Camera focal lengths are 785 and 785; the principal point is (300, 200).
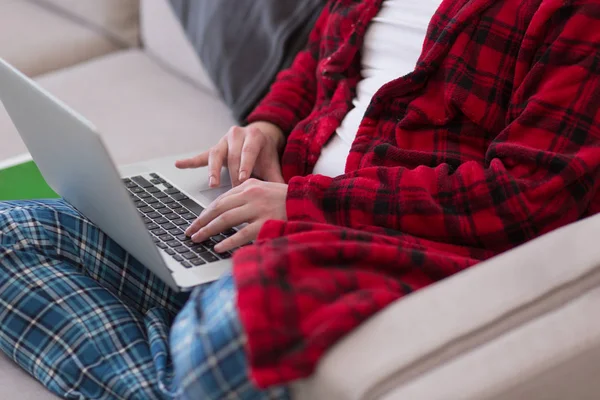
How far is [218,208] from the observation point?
3.07 ft

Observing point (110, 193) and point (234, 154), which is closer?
point (110, 193)

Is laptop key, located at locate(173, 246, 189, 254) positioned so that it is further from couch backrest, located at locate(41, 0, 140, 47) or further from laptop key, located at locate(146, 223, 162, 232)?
couch backrest, located at locate(41, 0, 140, 47)

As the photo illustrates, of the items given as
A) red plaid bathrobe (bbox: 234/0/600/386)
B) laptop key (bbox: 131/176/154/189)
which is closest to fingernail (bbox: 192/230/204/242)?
red plaid bathrobe (bbox: 234/0/600/386)

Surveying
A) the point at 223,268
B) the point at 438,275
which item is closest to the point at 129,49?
the point at 223,268

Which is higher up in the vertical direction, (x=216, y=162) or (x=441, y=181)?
(x=441, y=181)

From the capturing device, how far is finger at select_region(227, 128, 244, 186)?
3.62 ft

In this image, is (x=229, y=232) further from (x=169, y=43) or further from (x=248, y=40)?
(x=169, y=43)

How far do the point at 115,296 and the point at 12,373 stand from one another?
5.9 inches

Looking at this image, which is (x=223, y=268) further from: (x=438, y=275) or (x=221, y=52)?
(x=221, y=52)

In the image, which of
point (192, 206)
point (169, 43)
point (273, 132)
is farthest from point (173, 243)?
point (169, 43)

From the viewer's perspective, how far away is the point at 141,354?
2.96ft

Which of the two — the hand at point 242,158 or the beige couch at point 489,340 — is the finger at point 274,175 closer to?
the hand at point 242,158

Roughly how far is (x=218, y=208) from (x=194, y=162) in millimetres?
203

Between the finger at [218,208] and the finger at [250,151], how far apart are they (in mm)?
126
